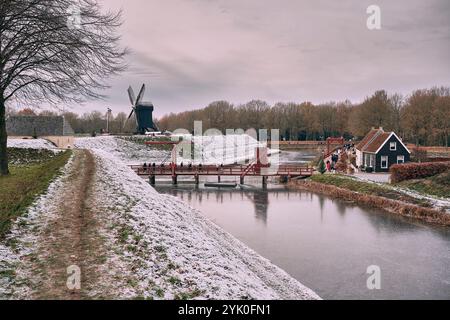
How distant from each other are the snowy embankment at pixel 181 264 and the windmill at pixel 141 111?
69.2 m

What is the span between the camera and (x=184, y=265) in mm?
8828

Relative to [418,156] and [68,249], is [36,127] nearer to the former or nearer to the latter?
[68,249]

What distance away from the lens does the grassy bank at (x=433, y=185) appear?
26205mm

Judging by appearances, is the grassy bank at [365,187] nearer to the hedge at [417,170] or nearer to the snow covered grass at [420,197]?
the snow covered grass at [420,197]

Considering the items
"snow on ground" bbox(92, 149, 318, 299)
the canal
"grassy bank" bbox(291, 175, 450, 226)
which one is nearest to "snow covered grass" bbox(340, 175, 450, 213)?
"grassy bank" bbox(291, 175, 450, 226)

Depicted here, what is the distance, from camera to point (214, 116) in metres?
119

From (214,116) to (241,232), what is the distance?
101781 millimetres

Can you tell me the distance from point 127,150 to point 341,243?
51856mm

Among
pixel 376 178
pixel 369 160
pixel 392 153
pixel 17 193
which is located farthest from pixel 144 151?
pixel 17 193

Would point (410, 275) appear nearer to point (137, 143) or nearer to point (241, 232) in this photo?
point (241, 232)

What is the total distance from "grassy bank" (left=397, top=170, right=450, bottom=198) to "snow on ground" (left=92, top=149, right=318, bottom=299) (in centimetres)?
1877

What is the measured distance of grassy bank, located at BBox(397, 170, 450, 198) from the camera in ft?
86.0

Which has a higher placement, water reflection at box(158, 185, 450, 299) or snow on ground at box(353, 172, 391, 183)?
snow on ground at box(353, 172, 391, 183)

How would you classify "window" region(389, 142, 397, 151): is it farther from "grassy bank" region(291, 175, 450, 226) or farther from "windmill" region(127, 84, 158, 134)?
"windmill" region(127, 84, 158, 134)
